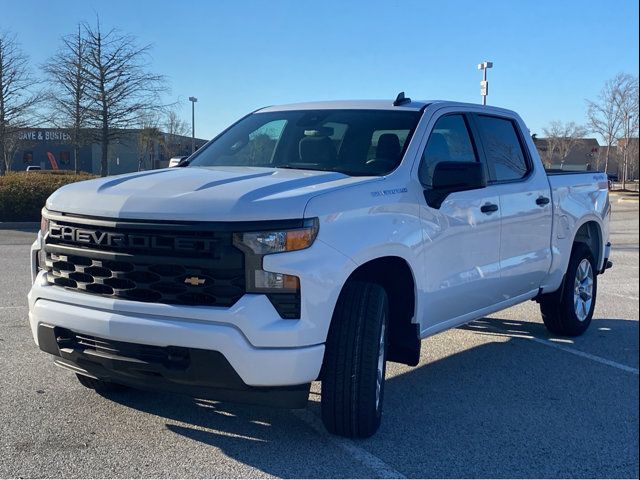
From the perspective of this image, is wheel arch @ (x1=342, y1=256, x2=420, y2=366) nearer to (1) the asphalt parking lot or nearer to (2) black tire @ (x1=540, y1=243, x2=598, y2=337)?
(1) the asphalt parking lot

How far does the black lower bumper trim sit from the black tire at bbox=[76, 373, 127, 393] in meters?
0.83

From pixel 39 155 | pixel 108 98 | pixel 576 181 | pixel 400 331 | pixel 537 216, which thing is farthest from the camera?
pixel 39 155

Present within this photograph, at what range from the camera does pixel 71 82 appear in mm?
23969

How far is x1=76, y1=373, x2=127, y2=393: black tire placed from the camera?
439cm

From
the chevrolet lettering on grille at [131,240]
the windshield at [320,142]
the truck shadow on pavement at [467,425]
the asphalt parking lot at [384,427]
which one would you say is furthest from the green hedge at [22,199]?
the chevrolet lettering on grille at [131,240]

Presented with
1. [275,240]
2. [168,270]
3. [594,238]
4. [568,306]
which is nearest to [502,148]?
[568,306]

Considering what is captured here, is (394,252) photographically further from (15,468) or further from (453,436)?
(15,468)

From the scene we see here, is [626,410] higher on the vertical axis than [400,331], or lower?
lower

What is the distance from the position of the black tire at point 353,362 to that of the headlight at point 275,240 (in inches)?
18.3

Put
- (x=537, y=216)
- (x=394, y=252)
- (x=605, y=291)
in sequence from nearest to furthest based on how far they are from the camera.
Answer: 1. (x=394, y=252)
2. (x=537, y=216)
3. (x=605, y=291)

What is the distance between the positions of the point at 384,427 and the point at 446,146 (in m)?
2.05

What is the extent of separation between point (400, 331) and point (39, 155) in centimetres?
6698

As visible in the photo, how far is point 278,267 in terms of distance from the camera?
329cm

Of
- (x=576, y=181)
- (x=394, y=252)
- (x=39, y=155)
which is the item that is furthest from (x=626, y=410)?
(x=39, y=155)
